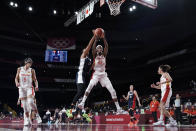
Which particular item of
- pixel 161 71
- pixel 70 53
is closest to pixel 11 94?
pixel 70 53

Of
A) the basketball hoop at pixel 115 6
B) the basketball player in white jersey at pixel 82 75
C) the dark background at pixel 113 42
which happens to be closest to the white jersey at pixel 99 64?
the basketball player in white jersey at pixel 82 75

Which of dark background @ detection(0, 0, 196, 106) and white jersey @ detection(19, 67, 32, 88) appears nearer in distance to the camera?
white jersey @ detection(19, 67, 32, 88)

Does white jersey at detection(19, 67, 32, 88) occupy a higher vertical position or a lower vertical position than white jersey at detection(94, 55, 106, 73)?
lower

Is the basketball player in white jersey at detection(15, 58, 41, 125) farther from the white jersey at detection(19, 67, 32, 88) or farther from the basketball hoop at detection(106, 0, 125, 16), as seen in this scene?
the basketball hoop at detection(106, 0, 125, 16)

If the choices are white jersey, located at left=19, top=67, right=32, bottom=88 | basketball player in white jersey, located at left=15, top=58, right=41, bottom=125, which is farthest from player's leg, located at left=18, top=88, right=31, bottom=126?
white jersey, located at left=19, top=67, right=32, bottom=88

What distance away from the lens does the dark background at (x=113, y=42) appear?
854 inches

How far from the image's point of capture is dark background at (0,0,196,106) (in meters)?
21.7

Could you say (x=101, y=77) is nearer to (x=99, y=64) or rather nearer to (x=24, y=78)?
(x=99, y=64)

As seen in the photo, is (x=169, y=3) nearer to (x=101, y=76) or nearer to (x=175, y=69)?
(x=175, y=69)

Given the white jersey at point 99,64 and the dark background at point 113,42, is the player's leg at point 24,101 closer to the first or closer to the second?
the white jersey at point 99,64

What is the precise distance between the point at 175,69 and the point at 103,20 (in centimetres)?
985

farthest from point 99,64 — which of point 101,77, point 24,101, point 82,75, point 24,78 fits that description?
point 24,101

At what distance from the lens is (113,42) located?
2919 cm

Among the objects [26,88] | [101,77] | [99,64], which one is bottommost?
[26,88]
